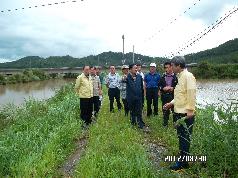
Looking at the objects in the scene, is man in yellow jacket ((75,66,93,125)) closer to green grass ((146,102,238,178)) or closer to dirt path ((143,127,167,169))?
dirt path ((143,127,167,169))

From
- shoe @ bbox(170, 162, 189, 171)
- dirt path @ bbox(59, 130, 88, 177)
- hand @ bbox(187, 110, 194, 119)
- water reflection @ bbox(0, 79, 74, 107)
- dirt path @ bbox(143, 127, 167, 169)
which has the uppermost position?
hand @ bbox(187, 110, 194, 119)

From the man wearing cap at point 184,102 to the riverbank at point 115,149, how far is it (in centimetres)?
23

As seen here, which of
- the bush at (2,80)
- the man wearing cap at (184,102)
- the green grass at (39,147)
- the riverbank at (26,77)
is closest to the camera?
the man wearing cap at (184,102)

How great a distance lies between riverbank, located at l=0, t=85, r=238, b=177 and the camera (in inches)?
275

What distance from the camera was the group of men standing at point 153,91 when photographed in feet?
24.3

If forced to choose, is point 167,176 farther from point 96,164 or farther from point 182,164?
point 96,164

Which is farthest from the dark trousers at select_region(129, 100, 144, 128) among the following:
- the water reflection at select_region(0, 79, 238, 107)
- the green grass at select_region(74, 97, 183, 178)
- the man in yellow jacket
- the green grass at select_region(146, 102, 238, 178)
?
the green grass at select_region(146, 102, 238, 178)

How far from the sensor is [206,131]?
7688 millimetres

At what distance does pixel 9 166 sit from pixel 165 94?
5753mm

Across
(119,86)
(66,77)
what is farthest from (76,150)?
(66,77)

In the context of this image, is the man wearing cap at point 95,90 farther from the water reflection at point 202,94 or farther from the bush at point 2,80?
the bush at point 2,80

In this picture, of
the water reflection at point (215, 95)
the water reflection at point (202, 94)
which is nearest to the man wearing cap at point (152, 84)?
the water reflection at point (215, 95)

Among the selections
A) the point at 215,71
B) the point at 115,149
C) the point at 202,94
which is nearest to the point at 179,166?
the point at 115,149

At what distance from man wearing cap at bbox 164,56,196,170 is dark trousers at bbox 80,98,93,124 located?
5.66 metres
